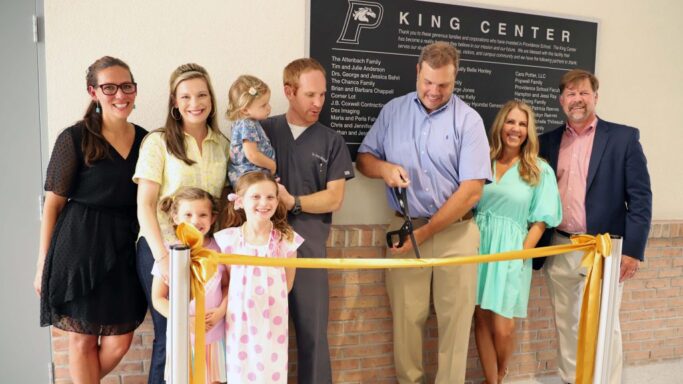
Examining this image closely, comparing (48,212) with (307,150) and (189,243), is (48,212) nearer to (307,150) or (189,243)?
(189,243)

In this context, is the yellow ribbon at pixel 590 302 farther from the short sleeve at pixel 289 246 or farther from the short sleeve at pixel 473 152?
the short sleeve at pixel 289 246

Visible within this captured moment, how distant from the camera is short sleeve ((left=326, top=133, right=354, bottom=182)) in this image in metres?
2.71

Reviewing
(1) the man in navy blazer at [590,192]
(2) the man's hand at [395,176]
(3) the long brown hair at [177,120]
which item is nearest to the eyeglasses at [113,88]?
(3) the long brown hair at [177,120]

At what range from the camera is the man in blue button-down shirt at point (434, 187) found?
2799 mm

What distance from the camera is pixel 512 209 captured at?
9.89 ft

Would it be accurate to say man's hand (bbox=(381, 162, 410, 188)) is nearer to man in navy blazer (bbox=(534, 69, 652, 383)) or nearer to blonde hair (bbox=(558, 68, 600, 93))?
man in navy blazer (bbox=(534, 69, 652, 383))

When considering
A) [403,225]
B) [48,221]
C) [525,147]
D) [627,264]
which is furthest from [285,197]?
[627,264]

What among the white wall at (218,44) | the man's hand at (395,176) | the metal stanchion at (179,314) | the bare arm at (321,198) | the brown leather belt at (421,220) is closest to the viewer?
the metal stanchion at (179,314)

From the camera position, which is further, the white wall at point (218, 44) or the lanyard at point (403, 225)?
the lanyard at point (403, 225)

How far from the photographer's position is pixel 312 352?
2725 mm

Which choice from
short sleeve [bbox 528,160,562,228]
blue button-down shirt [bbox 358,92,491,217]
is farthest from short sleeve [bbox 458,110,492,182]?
short sleeve [bbox 528,160,562,228]

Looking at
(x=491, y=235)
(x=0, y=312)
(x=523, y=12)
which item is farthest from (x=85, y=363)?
(x=523, y=12)

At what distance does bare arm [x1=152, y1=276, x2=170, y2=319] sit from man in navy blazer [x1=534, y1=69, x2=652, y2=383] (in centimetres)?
224

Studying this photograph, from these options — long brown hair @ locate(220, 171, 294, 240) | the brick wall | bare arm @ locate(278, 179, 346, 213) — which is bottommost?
the brick wall
